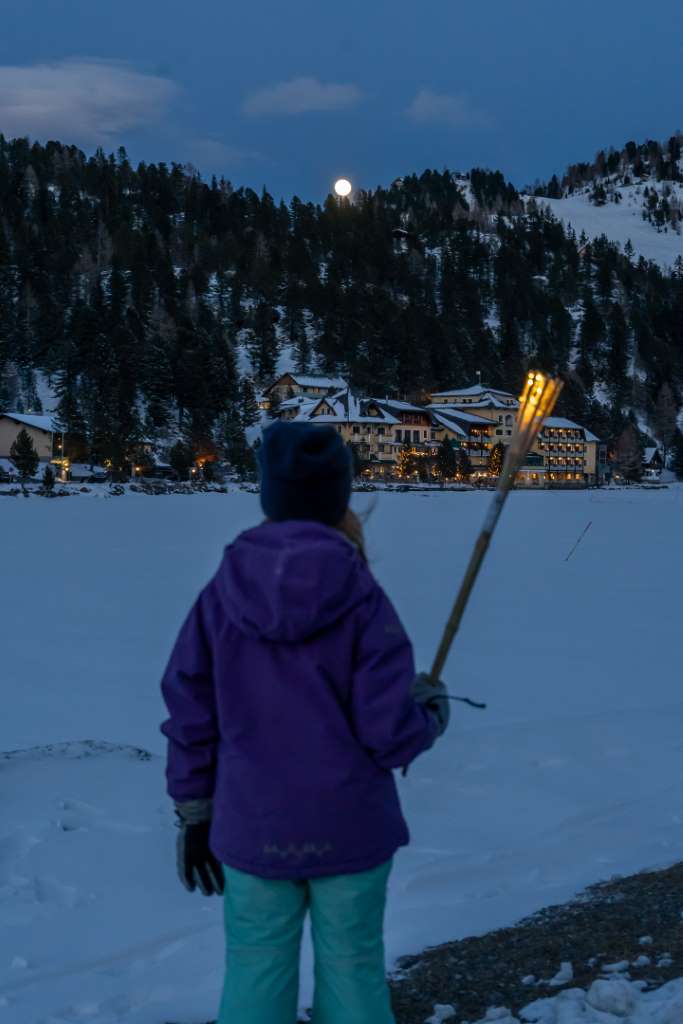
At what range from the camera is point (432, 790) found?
5.89 meters

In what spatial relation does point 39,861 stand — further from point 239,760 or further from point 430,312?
point 430,312

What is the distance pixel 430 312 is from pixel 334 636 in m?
143

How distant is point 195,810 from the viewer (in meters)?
2.16

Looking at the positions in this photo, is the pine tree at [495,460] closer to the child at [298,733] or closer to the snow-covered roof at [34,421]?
the snow-covered roof at [34,421]

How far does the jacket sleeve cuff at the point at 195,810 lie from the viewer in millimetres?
2156

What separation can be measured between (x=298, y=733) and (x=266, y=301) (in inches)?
5159

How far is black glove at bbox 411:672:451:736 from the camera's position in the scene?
81.8 inches

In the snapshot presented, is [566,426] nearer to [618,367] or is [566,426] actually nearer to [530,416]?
[618,367]

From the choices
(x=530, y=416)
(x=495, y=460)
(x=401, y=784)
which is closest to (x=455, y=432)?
(x=495, y=460)

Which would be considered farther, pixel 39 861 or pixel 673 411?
pixel 673 411

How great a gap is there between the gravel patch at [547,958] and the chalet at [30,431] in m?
74.6

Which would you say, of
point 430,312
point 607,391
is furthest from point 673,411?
point 430,312

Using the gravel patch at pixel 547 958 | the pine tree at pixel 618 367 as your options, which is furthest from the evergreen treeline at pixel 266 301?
the gravel patch at pixel 547 958

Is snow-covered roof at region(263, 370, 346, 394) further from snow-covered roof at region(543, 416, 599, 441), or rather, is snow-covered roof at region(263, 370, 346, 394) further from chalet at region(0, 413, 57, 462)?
chalet at region(0, 413, 57, 462)
